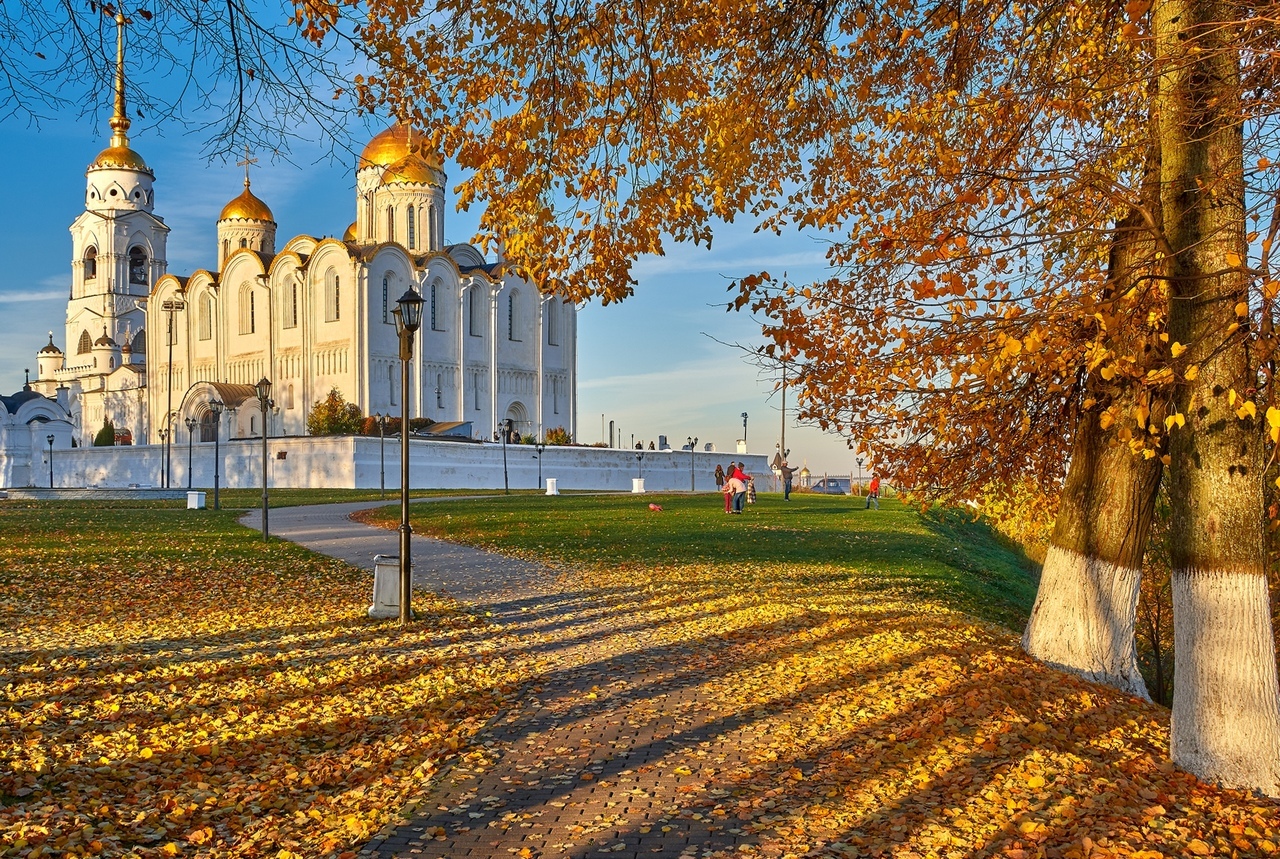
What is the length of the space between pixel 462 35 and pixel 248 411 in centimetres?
5878

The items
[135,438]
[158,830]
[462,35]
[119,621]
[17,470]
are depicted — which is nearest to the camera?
[158,830]

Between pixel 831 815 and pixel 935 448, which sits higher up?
pixel 935 448

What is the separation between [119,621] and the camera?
10.0 m

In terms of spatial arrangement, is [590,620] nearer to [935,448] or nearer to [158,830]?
[935,448]

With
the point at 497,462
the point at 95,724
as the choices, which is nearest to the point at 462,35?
the point at 95,724

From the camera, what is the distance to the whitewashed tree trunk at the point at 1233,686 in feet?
20.4

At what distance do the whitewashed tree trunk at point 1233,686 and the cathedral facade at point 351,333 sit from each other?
2022 inches

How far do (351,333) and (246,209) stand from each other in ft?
64.6

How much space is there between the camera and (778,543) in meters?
18.7

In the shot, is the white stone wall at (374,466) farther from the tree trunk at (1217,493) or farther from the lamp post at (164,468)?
the tree trunk at (1217,493)

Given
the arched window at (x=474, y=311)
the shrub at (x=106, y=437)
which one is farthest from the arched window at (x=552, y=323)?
the shrub at (x=106, y=437)

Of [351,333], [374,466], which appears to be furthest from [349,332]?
[374,466]

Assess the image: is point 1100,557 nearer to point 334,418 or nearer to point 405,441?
point 405,441

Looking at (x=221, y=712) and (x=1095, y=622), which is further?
(x=1095, y=622)
